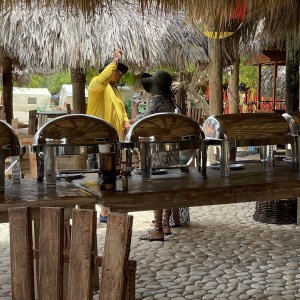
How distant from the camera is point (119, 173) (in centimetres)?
349

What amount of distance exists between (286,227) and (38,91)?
A: 24.4 m

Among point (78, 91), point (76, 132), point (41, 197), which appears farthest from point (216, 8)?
point (78, 91)

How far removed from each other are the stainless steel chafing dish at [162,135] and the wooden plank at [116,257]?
7.09 feet

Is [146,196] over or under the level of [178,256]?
over

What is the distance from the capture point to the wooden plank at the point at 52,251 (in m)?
1.78

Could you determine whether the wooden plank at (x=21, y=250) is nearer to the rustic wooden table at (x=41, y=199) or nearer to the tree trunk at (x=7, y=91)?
the rustic wooden table at (x=41, y=199)

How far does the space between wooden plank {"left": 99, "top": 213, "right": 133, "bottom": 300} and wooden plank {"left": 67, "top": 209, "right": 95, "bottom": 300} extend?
0.22 feet

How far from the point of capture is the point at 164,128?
150 inches

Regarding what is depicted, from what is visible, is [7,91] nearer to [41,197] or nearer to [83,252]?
[41,197]

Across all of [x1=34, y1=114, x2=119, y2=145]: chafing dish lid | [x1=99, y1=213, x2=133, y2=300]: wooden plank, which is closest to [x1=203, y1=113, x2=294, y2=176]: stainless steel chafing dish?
[x1=34, y1=114, x2=119, y2=145]: chafing dish lid

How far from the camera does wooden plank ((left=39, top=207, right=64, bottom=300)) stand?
178 centimetres

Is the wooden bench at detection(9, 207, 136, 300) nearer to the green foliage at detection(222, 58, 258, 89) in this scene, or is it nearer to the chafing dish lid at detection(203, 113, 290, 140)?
the chafing dish lid at detection(203, 113, 290, 140)

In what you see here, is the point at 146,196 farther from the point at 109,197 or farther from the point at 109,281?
the point at 109,281

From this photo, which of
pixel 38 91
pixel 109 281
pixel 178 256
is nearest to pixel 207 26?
pixel 178 256
